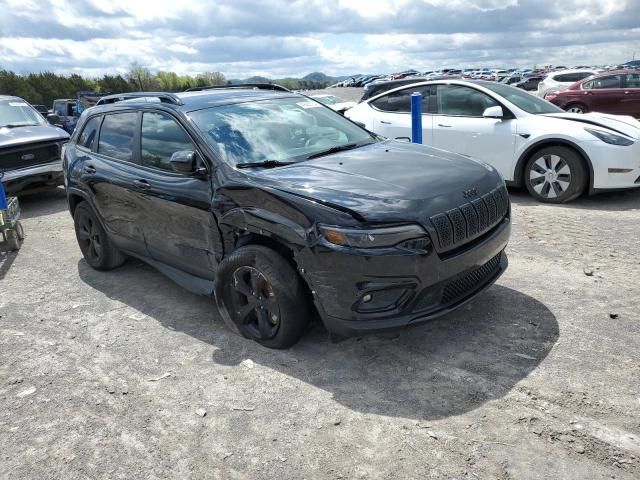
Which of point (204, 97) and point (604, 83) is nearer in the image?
point (204, 97)

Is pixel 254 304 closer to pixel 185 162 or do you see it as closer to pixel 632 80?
pixel 185 162

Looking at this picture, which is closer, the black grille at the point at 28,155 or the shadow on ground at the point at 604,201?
the shadow on ground at the point at 604,201

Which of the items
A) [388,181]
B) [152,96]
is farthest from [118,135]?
[388,181]

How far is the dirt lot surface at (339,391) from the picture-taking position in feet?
8.95

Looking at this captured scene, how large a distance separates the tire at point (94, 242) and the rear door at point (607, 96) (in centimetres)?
1377

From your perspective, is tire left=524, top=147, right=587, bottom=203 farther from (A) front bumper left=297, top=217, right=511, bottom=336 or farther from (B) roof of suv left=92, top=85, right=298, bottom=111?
(A) front bumper left=297, top=217, right=511, bottom=336

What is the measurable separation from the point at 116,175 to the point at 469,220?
10.5 feet

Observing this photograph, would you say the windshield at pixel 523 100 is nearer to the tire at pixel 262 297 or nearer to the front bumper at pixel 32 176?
the tire at pixel 262 297

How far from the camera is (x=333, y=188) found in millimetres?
3410

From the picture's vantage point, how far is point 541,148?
7.05 m

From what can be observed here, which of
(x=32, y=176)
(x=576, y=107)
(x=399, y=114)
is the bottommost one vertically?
(x=32, y=176)

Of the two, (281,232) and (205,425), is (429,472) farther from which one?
(281,232)

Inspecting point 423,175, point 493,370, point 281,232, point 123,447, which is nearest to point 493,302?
point 493,370

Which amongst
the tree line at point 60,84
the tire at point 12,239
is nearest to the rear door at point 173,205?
the tire at point 12,239
